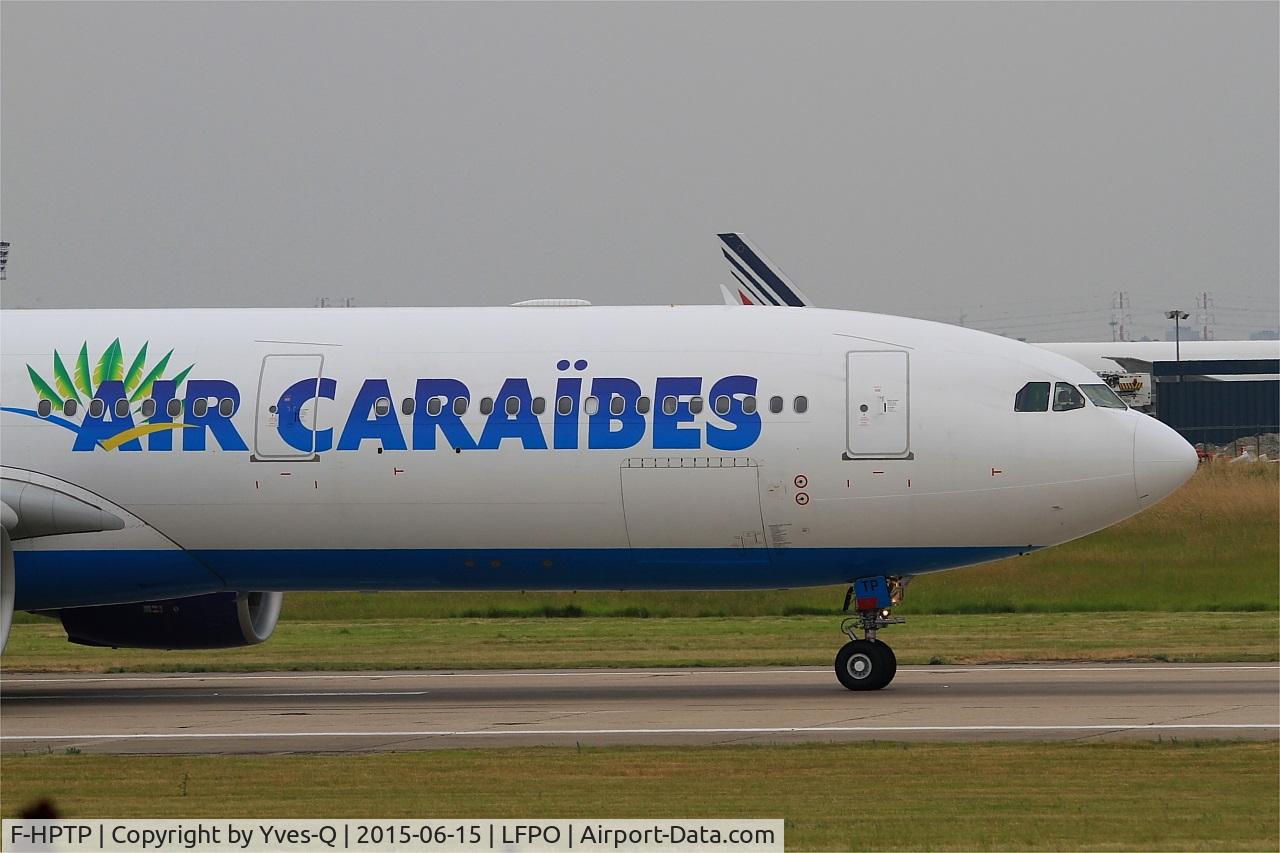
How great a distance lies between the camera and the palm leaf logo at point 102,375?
25.6 meters

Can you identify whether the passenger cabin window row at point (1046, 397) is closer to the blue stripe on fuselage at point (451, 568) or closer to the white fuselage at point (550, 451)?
the white fuselage at point (550, 451)

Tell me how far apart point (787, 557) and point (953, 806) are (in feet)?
31.8

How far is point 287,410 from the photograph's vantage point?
992 inches

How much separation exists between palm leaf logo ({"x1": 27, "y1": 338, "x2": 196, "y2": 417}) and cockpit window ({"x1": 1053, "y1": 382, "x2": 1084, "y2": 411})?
11251 mm

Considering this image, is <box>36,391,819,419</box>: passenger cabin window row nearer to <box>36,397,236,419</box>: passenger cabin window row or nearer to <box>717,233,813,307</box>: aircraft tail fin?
<box>36,397,236,419</box>: passenger cabin window row

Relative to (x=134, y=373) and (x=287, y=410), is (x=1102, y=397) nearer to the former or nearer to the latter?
(x=287, y=410)

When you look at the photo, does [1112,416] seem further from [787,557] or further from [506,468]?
[506,468]

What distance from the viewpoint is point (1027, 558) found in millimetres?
40625

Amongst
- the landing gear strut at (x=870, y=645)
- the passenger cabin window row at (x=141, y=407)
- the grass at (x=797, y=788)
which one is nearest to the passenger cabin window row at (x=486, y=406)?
the passenger cabin window row at (x=141, y=407)

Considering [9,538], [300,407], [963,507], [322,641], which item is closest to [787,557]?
[963,507]

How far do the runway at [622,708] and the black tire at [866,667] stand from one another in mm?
260

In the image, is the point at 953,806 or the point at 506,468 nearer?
the point at 953,806

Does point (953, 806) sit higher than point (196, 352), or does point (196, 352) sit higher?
point (196, 352)
